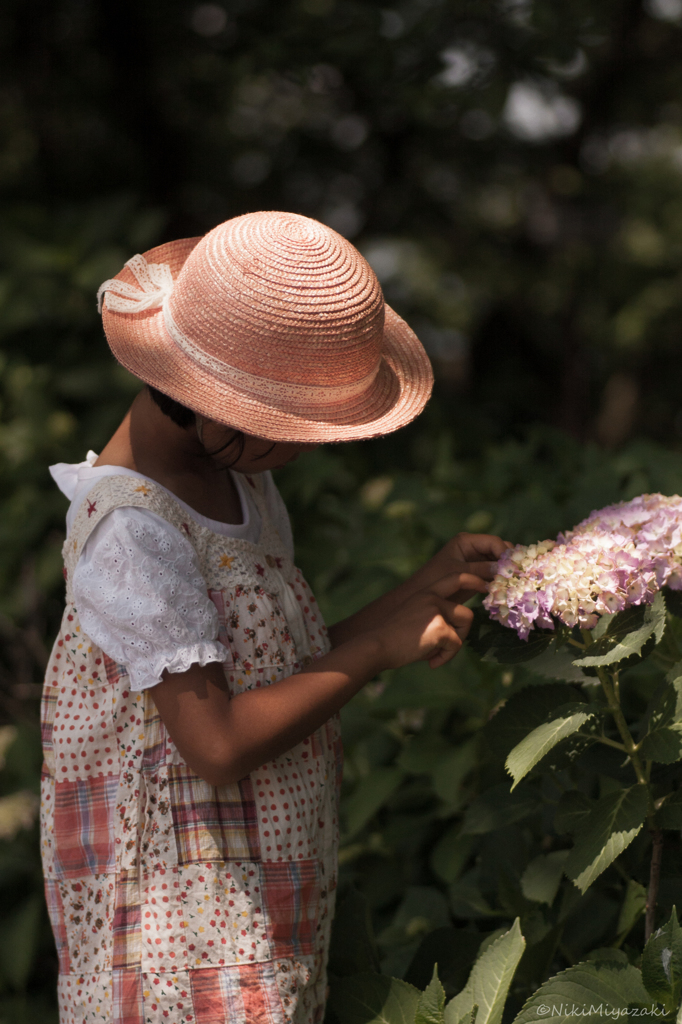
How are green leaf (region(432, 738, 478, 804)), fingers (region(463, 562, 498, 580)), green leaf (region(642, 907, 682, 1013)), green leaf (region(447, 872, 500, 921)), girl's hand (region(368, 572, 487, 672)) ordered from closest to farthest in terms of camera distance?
green leaf (region(642, 907, 682, 1013)) < girl's hand (region(368, 572, 487, 672)) < fingers (region(463, 562, 498, 580)) < green leaf (region(447, 872, 500, 921)) < green leaf (region(432, 738, 478, 804))

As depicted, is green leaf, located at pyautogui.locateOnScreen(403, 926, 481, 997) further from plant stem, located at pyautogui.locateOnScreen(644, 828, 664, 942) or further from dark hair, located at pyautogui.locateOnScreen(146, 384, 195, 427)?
dark hair, located at pyautogui.locateOnScreen(146, 384, 195, 427)

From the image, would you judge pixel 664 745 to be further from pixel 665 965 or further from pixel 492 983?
pixel 492 983

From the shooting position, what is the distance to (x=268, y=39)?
12.1ft

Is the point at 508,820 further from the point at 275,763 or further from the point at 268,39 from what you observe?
the point at 268,39

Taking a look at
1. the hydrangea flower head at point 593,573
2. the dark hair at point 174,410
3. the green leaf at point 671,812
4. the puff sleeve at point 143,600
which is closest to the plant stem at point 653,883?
the green leaf at point 671,812

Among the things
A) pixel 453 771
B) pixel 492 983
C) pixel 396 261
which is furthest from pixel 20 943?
pixel 396 261

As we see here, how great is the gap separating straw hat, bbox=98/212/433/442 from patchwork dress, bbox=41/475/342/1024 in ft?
0.60

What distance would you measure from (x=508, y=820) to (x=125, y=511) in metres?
0.94

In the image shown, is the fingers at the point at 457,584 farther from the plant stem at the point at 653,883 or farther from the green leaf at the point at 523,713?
the plant stem at the point at 653,883

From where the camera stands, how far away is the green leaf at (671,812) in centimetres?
143

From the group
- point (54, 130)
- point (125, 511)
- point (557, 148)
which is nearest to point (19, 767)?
point (125, 511)

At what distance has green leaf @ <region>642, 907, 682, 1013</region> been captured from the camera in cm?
128

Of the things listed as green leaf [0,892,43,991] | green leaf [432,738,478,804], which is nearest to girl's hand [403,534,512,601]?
green leaf [432,738,478,804]

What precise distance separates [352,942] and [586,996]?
1.65ft
